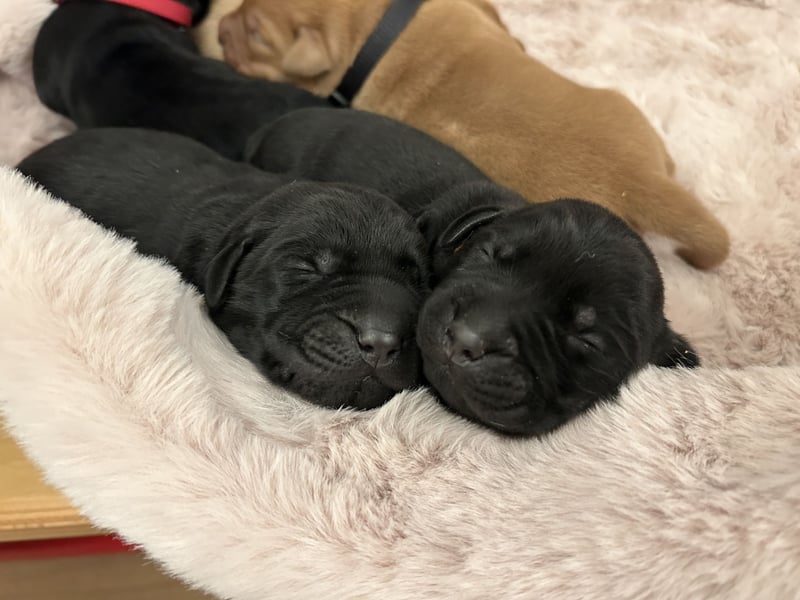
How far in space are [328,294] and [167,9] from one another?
1729 mm

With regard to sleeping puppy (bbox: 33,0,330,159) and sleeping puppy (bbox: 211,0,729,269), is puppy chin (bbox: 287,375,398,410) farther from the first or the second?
sleeping puppy (bbox: 33,0,330,159)

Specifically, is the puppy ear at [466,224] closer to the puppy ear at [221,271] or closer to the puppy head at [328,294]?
the puppy head at [328,294]

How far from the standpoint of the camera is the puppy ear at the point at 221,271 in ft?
4.78

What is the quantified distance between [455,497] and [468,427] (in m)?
0.18

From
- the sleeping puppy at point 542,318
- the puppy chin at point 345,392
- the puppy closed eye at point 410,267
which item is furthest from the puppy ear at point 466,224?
the puppy chin at point 345,392

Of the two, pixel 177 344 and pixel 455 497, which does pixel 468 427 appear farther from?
pixel 177 344

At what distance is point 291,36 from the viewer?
2.55 meters

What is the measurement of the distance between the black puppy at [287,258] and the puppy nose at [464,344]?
0.13 m

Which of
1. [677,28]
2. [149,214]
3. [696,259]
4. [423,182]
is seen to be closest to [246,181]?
[149,214]

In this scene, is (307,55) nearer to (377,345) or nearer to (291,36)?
(291,36)

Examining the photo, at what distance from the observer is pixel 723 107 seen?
2.33 metres

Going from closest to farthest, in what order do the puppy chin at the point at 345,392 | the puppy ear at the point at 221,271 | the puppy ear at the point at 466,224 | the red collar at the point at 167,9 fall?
the puppy chin at the point at 345,392 → the puppy ear at the point at 221,271 → the puppy ear at the point at 466,224 → the red collar at the point at 167,9

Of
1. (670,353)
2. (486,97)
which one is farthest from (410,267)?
(486,97)

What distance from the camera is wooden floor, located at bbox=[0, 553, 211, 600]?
144cm
